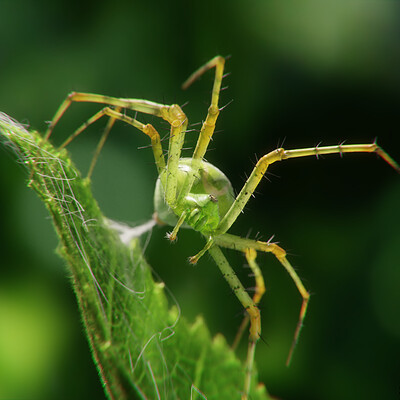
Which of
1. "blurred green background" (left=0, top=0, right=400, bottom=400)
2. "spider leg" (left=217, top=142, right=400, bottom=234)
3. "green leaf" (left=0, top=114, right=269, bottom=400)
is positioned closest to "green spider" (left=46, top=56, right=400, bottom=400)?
"spider leg" (left=217, top=142, right=400, bottom=234)

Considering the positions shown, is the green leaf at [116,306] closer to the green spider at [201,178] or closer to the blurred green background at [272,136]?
the green spider at [201,178]

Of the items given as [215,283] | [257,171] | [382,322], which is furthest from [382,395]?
[257,171]

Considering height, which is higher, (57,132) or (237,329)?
(57,132)

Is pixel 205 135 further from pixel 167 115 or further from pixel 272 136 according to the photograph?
pixel 272 136

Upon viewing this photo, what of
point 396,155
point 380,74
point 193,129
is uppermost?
point 380,74

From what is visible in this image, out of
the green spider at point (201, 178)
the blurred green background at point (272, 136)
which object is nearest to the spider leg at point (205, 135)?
the green spider at point (201, 178)

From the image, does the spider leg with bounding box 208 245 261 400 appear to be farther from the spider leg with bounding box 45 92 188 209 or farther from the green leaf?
the spider leg with bounding box 45 92 188 209

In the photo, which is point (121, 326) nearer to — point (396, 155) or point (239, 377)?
point (239, 377)

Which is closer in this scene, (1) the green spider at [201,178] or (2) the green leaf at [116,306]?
(2) the green leaf at [116,306]
